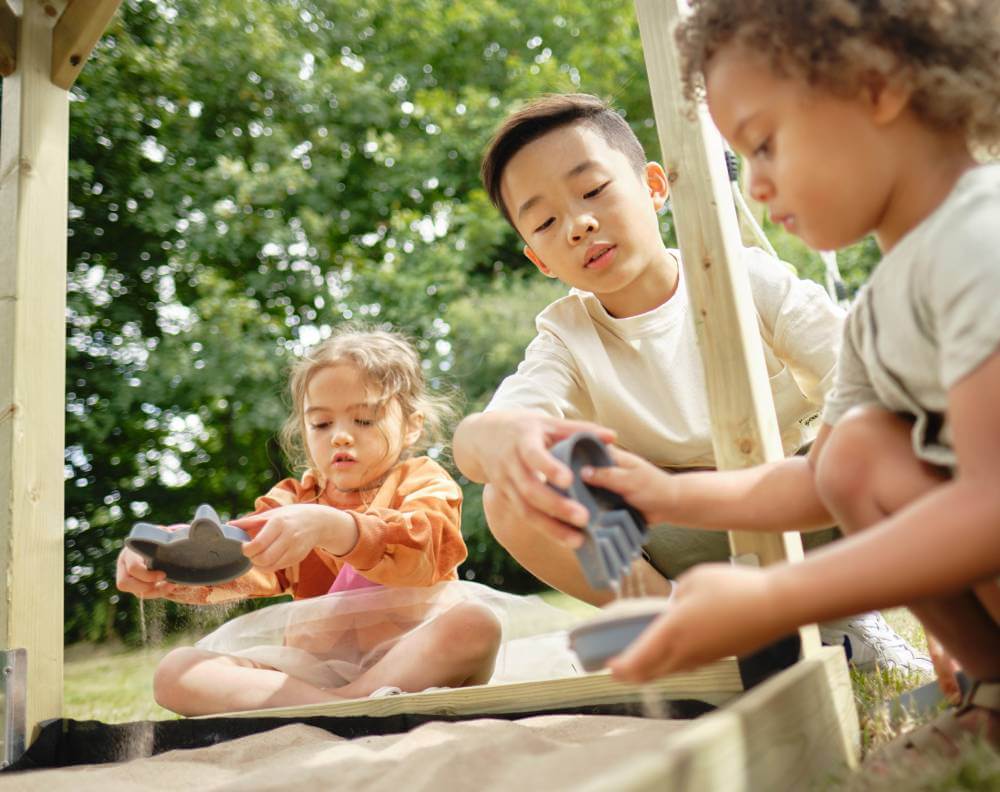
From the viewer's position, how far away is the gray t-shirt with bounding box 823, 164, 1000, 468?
83 centimetres

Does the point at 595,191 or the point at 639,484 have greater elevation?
the point at 595,191

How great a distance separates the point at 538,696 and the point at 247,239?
7196 mm

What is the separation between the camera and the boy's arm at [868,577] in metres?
0.79

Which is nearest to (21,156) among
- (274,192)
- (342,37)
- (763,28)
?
(763,28)

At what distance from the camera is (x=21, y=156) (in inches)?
82.7

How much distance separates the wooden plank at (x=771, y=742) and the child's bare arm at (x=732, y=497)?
19 centimetres

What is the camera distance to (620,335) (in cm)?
206

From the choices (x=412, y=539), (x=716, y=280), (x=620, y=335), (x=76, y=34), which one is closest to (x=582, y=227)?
(x=620, y=335)

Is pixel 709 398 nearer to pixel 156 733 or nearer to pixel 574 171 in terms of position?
pixel 574 171

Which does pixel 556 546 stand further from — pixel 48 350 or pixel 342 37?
pixel 342 37

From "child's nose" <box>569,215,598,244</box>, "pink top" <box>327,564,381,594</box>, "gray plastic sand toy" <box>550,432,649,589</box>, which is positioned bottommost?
"gray plastic sand toy" <box>550,432,649,589</box>

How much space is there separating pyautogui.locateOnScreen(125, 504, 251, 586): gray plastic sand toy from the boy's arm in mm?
1111

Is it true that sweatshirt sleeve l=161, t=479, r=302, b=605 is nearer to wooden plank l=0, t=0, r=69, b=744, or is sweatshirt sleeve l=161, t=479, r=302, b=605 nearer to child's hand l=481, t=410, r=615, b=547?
wooden plank l=0, t=0, r=69, b=744

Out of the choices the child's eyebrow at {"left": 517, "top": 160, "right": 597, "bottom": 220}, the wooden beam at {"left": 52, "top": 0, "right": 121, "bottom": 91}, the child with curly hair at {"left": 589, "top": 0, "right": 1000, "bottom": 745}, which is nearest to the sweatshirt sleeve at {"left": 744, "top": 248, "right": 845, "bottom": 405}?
the child's eyebrow at {"left": 517, "top": 160, "right": 597, "bottom": 220}
